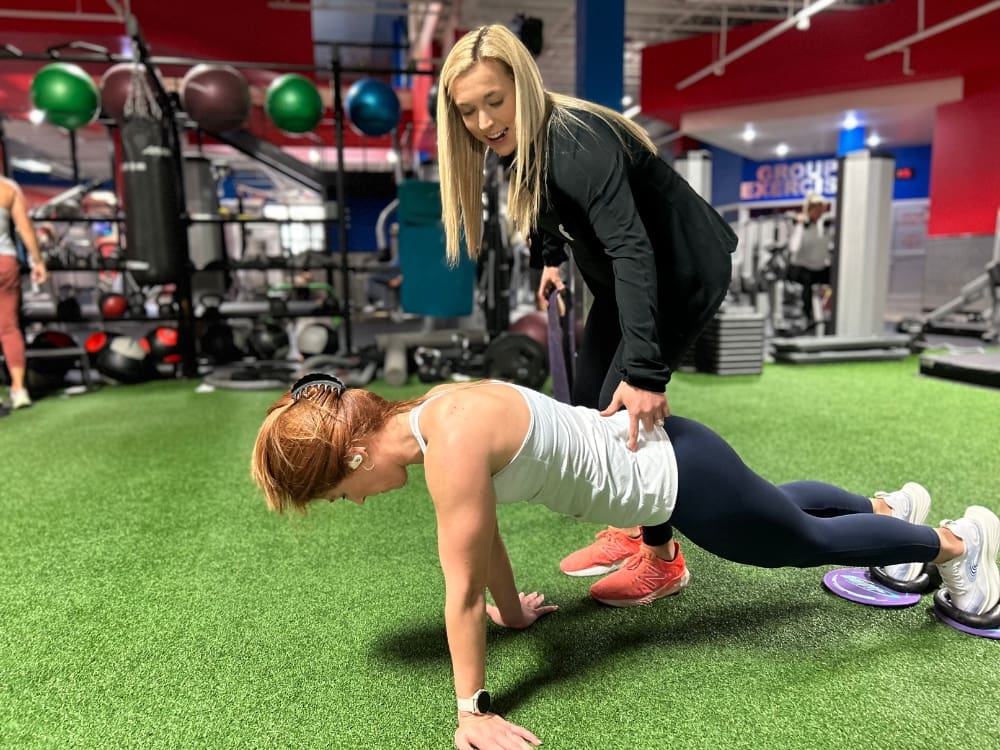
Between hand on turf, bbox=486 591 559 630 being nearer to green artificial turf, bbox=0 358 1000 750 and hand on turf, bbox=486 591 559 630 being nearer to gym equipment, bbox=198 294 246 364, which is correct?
green artificial turf, bbox=0 358 1000 750

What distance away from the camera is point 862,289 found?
6.46m

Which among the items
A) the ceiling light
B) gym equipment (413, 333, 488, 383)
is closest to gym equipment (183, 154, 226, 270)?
gym equipment (413, 333, 488, 383)

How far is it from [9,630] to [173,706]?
2.13ft

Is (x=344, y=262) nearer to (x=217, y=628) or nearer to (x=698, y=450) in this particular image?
(x=217, y=628)

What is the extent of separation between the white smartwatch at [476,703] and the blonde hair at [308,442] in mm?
462

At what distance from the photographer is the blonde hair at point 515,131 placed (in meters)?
1.36

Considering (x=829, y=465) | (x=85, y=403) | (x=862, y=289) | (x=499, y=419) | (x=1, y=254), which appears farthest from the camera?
(x=862, y=289)

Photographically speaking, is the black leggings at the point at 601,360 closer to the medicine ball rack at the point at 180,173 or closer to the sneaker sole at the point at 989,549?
the sneaker sole at the point at 989,549

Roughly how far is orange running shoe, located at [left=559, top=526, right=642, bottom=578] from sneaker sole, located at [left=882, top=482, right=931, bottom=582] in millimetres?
671

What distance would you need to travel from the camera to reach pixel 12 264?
4.30 m

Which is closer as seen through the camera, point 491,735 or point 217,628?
point 491,735

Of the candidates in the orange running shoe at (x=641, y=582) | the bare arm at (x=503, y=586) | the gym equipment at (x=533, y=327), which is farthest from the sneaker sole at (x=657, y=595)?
the gym equipment at (x=533, y=327)

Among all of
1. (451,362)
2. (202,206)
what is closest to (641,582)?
(451,362)

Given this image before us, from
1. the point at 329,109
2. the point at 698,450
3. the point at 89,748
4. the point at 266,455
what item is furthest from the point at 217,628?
the point at 329,109
